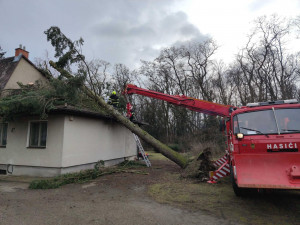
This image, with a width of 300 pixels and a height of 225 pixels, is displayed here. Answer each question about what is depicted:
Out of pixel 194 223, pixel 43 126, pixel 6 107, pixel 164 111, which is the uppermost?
pixel 164 111

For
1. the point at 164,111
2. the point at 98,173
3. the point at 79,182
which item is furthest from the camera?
the point at 164,111

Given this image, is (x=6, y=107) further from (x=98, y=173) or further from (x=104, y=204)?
(x=104, y=204)

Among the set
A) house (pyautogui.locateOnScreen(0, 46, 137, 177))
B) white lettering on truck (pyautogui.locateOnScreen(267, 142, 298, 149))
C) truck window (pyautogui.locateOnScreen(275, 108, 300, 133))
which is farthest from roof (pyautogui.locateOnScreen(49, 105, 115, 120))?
truck window (pyautogui.locateOnScreen(275, 108, 300, 133))

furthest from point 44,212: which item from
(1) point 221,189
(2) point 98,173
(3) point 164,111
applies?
(3) point 164,111

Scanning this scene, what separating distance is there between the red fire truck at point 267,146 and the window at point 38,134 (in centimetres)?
819

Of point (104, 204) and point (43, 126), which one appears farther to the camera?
point (43, 126)

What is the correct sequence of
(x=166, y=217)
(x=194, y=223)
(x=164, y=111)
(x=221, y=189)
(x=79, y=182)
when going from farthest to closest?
(x=164, y=111), (x=79, y=182), (x=221, y=189), (x=166, y=217), (x=194, y=223)

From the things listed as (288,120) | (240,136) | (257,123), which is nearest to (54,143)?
(240,136)

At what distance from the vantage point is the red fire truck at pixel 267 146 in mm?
4516

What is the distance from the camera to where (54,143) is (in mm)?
9094

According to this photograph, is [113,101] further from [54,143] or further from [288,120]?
[288,120]

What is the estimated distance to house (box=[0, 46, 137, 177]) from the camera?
9039mm

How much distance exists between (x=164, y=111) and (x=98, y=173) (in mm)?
23407

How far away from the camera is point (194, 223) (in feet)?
13.9
